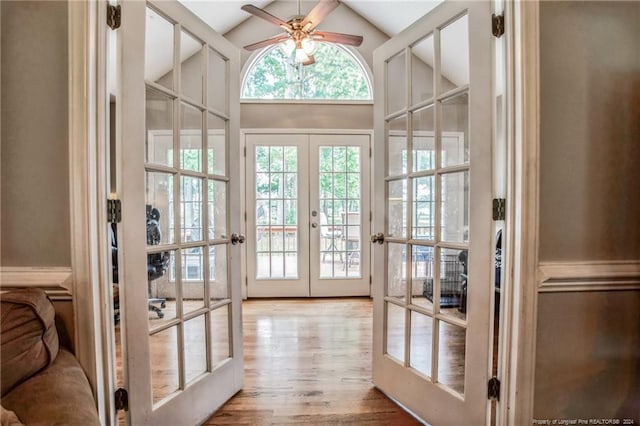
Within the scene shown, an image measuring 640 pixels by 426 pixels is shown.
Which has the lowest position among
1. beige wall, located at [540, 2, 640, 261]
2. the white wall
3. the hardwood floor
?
the hardwood floor

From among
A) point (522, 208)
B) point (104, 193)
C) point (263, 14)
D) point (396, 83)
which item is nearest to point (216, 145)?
point (104, 193)

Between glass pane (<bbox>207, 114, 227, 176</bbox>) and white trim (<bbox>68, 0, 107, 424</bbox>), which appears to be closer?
white trim (<bbox>68, 0, 107, 424</bbox>)

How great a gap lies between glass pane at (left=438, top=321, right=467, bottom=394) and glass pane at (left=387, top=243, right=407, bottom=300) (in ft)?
0.90

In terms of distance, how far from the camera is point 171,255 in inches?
56.1

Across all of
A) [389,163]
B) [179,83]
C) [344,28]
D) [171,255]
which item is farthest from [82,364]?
[344,28]

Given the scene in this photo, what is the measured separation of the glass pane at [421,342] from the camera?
151 cm

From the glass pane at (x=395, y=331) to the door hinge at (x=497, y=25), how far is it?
1.33 m

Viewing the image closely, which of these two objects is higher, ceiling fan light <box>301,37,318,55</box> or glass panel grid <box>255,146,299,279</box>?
ceiling fan light <box>301,37,318,55</box>

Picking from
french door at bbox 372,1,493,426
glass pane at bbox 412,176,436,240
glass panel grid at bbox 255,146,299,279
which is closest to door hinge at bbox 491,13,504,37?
french door at bbox 372,1,493,426

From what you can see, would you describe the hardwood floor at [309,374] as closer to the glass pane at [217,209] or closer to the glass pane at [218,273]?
the glass pane at [218,273]

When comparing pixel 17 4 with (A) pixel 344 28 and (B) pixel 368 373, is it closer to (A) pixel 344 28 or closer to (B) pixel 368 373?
(B) pixel 368 373

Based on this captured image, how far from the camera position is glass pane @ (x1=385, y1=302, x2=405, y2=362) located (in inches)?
65.1

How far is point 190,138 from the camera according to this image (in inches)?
59.2

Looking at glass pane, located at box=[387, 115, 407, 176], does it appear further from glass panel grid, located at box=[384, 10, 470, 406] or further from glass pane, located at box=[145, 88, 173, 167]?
glass pane, located at box=[145, 88, 173, 167]
